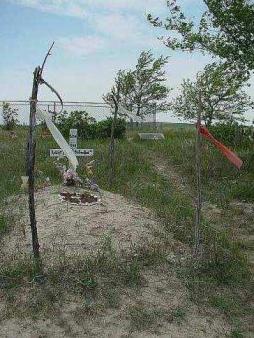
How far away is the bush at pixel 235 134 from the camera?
62.8ft

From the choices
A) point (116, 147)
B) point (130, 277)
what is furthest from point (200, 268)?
point (116, 147)

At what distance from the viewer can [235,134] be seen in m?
19.3

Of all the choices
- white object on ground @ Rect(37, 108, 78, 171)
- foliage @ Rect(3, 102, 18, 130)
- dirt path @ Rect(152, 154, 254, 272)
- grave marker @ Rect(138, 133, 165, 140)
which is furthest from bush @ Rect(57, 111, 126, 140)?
white object on ground @ Rect(37, 108, 78, 171)

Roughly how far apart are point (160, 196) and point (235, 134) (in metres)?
9.28

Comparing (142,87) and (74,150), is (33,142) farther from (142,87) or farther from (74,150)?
(142,87)

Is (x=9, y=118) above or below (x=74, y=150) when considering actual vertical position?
above

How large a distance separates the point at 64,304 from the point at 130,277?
1.04 m

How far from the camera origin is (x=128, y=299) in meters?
6.18

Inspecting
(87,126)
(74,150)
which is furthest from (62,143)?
(87,126)

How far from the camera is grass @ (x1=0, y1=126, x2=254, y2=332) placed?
6516 mm

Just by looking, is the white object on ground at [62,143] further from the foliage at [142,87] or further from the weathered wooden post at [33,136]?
the foliage at [142,87]

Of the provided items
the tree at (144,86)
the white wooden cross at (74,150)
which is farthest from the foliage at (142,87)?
the white wooden cross at (74,150)

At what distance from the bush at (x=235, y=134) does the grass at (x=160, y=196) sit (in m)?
1.30

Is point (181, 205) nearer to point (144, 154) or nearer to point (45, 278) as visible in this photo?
point (45, 278)
